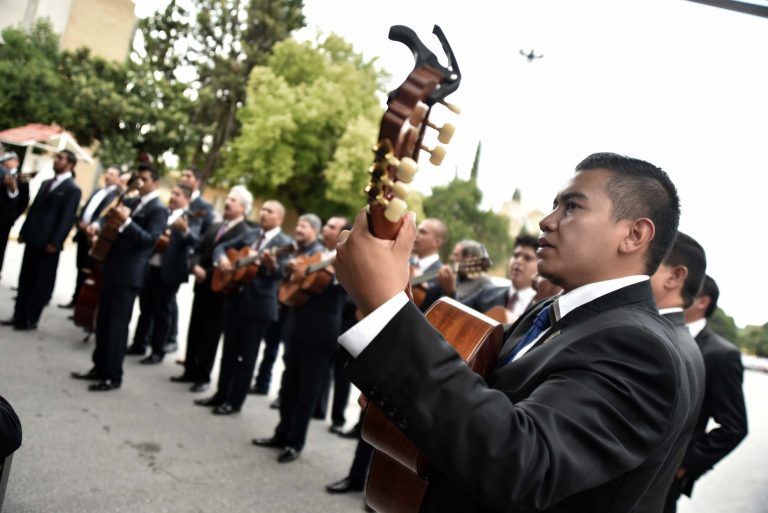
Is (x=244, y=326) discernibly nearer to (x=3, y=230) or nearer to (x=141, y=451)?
(x=141, y=451)

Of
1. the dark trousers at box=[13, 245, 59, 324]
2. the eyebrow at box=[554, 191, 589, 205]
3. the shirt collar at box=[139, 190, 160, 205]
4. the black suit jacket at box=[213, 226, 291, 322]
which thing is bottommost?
the dark trousers at box=[13, 245, 59, 324]

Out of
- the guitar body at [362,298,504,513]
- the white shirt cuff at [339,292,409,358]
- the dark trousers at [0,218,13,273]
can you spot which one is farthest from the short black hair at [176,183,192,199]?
the white shirt cuff at [339,292,409,358]

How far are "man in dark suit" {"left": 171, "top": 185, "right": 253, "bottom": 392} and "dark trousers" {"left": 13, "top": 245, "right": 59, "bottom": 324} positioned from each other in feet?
6.46

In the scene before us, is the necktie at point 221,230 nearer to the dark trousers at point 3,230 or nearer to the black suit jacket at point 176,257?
the black suit jacket at point 176,257

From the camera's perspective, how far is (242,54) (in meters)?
32.8

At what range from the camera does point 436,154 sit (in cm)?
113

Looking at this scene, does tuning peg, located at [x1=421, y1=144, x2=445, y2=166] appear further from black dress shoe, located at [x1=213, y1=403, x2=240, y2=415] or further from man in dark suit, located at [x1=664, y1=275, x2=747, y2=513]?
black dress shoe, located at [x1=213, y1=403, x2=240, y2=415]

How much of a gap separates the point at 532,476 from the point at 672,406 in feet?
1.37

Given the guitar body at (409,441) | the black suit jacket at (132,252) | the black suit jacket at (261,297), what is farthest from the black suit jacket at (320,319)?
the guitar body at (409,441)

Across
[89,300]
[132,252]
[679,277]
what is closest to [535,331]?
[679,277]

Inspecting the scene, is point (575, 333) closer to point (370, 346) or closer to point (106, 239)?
point (370, 346)

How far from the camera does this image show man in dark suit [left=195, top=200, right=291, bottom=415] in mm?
6262

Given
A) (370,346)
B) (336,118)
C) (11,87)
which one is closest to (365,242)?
(370,346)

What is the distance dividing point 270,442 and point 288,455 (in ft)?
1.15
